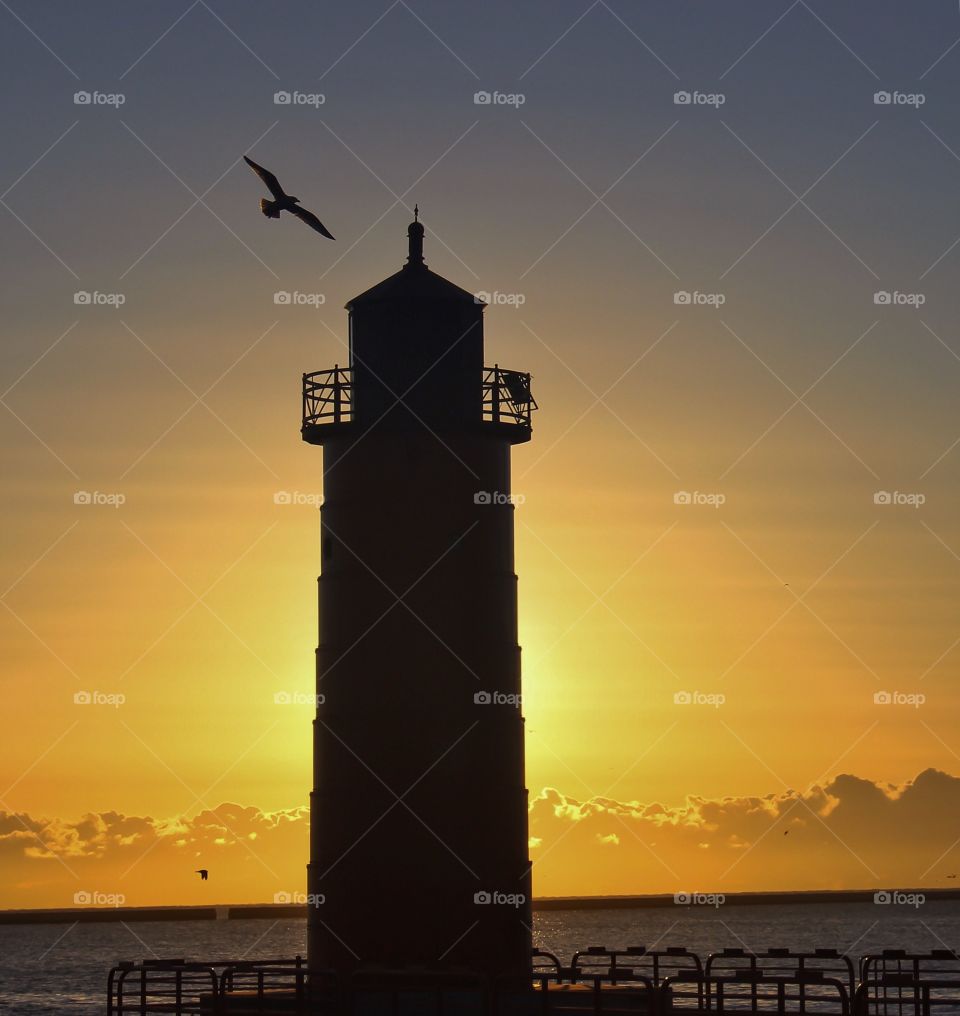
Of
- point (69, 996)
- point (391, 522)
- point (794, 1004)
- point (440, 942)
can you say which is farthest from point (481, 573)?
point (69, 996)

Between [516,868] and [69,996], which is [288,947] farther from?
[516,868]

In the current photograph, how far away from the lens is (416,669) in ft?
106

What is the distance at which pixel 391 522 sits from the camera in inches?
1280

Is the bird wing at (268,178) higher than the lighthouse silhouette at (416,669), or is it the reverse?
the bird wing at (268,178)

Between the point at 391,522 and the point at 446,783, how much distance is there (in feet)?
16.0

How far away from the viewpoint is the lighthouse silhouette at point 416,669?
105 ft

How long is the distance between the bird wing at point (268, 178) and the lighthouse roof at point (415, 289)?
3.58 metres
